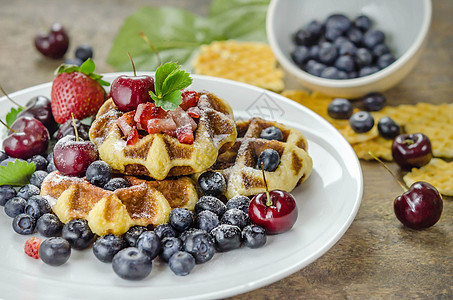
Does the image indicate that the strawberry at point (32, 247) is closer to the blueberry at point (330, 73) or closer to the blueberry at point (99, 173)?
the blueberry at point (99, 173)

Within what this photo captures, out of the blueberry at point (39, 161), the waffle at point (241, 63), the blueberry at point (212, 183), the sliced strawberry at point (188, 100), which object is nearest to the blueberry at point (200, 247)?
the blueberry at point (212, 183)

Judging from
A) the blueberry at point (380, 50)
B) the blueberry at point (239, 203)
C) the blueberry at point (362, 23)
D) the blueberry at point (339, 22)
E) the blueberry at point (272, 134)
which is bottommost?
the blueberry at point (380, 50)

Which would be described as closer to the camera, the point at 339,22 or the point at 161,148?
the point at 161,148

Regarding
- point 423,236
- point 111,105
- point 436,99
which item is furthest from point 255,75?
point 423,236

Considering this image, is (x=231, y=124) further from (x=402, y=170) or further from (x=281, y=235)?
(x=402, y=170)

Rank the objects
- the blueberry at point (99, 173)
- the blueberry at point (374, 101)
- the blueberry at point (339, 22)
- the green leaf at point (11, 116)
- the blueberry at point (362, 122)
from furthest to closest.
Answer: the blueberry at point (339, 22), the blueberry at point (374, 101), the blueberry at point (362, 122), the green leaf at point (11, 116), the blueberry at point (99, 173)

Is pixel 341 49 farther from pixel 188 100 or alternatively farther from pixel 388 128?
pixel 188 100

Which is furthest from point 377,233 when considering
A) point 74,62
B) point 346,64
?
point 74,62

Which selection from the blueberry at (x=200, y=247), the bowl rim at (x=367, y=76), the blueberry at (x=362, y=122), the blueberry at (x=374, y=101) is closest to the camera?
the blueberry at (x=200, y=247)
